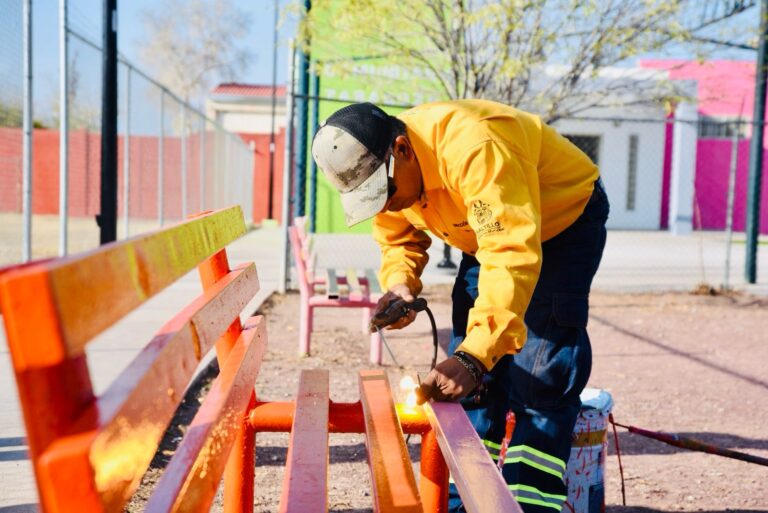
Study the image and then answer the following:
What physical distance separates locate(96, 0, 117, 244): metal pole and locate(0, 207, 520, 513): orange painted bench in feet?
15.8

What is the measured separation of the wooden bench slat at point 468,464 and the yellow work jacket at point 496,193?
0.18 metres

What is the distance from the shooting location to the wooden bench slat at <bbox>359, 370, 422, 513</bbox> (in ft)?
5.70

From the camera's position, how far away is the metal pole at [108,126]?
7.31 metres

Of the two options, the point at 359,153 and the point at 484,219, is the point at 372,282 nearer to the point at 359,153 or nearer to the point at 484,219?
the point at 359,153

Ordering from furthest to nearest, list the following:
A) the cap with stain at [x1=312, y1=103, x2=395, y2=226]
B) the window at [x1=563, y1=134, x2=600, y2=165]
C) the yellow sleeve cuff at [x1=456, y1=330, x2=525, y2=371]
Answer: the window at [x1=563, y1=134, x2=600, y2=165], the cap with stain at [x1=312, y1=103, x2=395, y2=226], the yellow sleeve cuff at [x1=456, y1=330, x2=525, y2=371]

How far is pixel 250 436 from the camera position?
2.61 metres

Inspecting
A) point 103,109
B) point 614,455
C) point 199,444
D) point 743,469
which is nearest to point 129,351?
point 103,109

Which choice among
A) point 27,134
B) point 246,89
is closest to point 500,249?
point 27,134

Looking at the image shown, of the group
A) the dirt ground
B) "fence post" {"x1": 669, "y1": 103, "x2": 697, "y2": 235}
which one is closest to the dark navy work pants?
the dirt ground

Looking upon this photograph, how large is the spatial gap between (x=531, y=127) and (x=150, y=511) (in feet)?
5.38

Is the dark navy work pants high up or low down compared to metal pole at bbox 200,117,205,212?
down

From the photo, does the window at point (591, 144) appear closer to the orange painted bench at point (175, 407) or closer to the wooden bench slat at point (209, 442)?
the orange painted bench at point (175, 407)

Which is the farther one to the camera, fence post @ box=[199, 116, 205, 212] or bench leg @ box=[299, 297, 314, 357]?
fence post @ box=[199, 116, 205, 212]

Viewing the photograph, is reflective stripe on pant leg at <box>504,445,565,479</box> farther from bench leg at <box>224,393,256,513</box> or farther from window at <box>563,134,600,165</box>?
window at <box>563,134,600,165</box>
